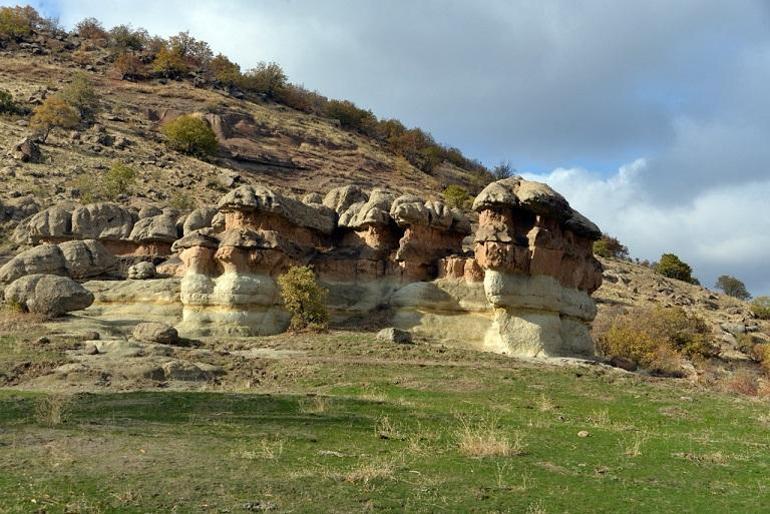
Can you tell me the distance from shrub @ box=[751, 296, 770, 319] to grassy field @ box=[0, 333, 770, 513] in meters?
41.1

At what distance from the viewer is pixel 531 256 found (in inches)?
992

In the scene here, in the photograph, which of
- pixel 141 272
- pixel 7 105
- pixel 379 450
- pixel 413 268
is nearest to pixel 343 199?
pixel 413 268

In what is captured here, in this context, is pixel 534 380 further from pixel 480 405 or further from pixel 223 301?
pixel 223 301

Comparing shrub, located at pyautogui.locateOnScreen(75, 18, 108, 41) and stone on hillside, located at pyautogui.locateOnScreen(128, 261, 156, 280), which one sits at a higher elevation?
shrub, located at pyautogui.locateOnScreen(75, 18, 108, 41)

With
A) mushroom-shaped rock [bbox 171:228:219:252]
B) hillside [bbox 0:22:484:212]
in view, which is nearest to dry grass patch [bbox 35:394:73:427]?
mushroom-shaped rock [bbox 171:228:219:252]

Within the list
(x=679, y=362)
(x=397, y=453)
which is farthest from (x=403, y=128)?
(x=397, y=453)

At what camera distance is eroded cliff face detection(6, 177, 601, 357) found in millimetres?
25141

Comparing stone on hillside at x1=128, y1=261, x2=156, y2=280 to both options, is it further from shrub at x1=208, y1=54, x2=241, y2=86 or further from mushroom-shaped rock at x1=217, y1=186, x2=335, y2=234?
shrub at x1=208, y1=54, x2=241, y2=86

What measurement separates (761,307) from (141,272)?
4595cm

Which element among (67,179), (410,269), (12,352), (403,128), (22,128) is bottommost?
(12,352)

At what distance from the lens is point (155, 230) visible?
31906 mm

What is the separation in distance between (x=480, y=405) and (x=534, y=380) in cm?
451

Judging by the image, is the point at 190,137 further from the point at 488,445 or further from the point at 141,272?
the point at 488,445

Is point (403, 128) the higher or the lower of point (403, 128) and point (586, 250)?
the higher
